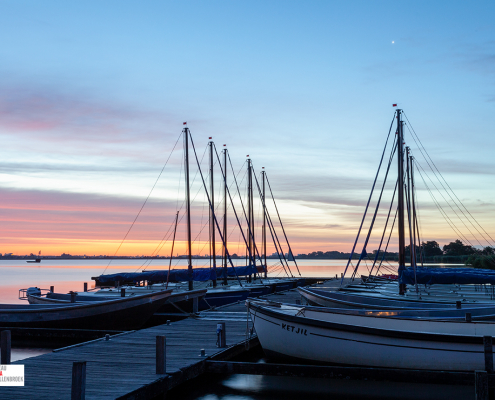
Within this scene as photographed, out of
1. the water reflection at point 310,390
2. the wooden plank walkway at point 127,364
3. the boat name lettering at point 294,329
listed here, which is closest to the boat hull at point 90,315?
the wooden plank walkway at point 127,364

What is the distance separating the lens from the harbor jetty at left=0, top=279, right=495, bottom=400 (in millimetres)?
10164

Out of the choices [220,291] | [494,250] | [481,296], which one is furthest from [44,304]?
[494,250]

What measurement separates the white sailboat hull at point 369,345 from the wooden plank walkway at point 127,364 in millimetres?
1704

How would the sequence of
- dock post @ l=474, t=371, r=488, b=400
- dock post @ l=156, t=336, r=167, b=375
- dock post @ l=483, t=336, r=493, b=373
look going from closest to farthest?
dock post @ l=474, t=371, r=488, b=400 → dock post @ l=156, t=336, r=167, b=375 → dock post @ l=483, t=336, r=493, b=373

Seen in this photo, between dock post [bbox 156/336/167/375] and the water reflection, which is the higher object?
dock post [bbox 156/336/167/375]

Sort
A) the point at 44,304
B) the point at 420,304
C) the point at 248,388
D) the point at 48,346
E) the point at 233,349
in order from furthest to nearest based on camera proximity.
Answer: the point at 44,304, the point at 48,346, the point at 420,304, the point at 233,349, the point at 248,388

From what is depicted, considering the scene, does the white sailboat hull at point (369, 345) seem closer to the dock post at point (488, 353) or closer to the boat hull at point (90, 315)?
the dock post at point (488, 353)

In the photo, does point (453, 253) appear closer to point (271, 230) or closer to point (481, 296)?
point (271, 230)

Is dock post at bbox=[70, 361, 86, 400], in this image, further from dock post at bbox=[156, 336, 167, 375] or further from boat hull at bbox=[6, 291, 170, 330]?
boat hull at bbox=[6, 291, 170, 330]

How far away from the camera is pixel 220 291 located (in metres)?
28.6

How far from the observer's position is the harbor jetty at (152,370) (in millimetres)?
10164

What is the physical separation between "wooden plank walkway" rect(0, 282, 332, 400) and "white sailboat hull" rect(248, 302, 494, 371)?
1.70 m

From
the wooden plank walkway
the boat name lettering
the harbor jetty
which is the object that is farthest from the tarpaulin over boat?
the boat name lettering

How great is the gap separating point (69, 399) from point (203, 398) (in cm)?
410
